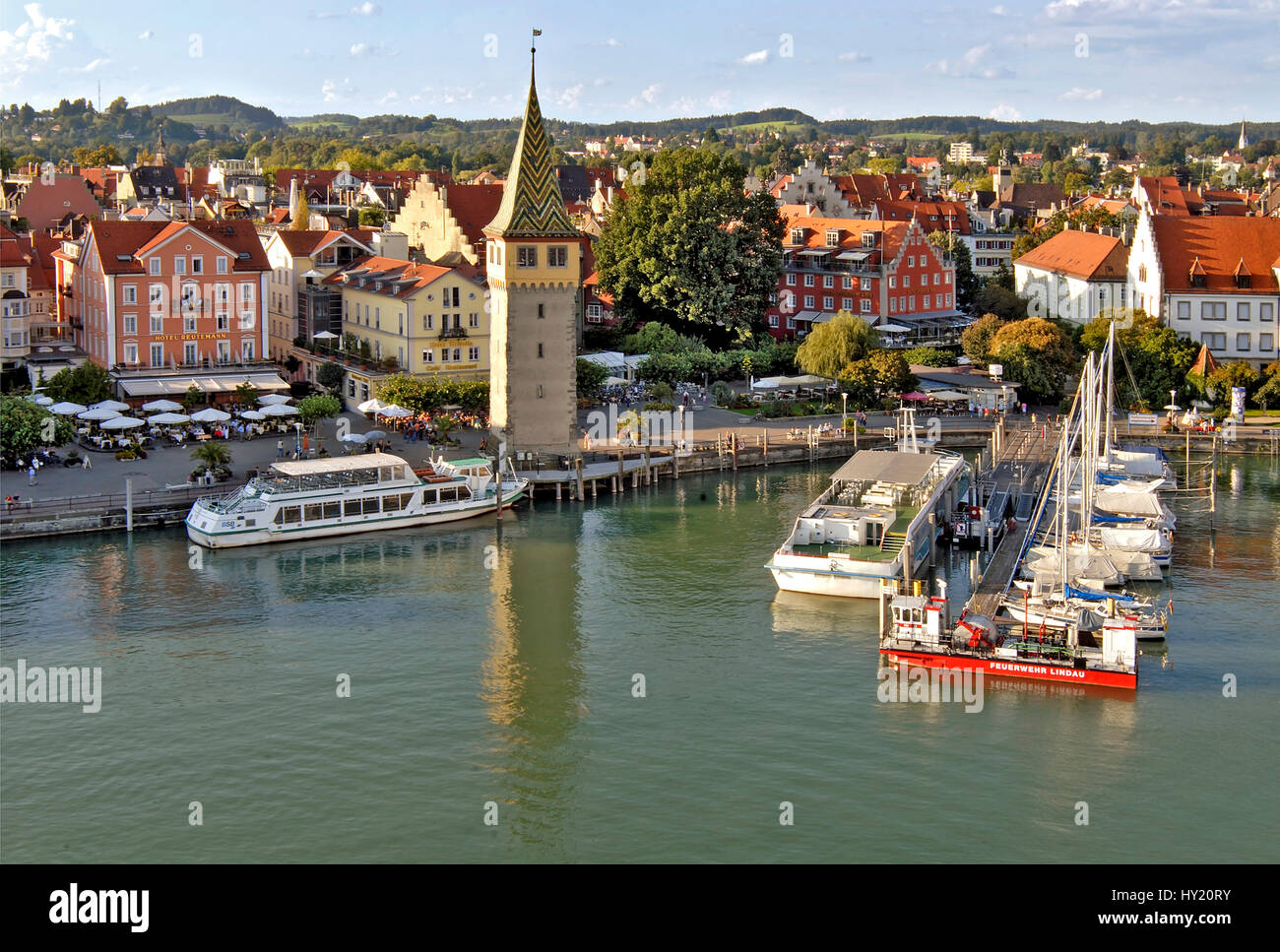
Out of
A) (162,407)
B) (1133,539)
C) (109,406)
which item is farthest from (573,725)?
(109,406)

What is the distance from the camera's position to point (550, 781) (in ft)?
89.4

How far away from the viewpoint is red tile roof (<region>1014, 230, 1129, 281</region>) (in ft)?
244

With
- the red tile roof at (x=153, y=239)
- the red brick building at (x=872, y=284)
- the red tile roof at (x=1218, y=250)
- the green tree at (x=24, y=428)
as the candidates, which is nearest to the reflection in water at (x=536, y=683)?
the green tree at (x=24, y=428)

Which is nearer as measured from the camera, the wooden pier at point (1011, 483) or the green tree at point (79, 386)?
the wooden pier at point (1011, 483)

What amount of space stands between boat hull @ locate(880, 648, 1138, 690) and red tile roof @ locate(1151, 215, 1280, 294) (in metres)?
39.3

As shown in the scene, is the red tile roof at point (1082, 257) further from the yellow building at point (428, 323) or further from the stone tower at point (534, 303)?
the stone tower at point (534, 303)

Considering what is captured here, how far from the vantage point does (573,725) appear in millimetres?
30016

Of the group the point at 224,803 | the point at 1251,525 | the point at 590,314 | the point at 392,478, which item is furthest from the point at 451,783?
the point at 590,314

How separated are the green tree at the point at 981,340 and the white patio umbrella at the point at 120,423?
33.6 meters

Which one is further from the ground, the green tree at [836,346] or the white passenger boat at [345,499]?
the green tree at [836,346]

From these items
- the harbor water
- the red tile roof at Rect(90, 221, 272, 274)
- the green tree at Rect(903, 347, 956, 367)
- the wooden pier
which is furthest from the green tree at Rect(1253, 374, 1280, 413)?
the red tile roof at Rect(90, 221, 272, 274)

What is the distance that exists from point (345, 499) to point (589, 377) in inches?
654

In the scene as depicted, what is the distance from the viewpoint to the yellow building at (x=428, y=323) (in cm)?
5684

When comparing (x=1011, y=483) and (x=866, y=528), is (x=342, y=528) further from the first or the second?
(x=1011, y=483)
